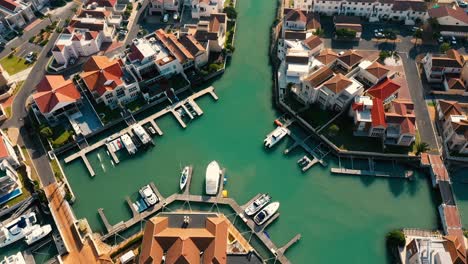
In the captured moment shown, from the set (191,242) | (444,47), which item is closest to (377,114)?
(444,47)

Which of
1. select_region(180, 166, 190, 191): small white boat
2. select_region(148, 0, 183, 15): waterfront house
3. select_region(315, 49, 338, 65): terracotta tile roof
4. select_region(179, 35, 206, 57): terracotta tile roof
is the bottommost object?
select_region(180, 166, 190, 191): small white boat

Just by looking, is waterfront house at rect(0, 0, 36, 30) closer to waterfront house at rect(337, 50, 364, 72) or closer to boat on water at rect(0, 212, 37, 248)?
boat on water at rect(0, 212, 37, 248)

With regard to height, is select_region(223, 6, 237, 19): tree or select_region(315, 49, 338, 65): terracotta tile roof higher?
select_region(223, 6, 237, 19): tree

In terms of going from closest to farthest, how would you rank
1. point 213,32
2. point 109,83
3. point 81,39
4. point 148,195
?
1. point 148,195
2. point 109,83
3. point 81,39
4. point 213,32

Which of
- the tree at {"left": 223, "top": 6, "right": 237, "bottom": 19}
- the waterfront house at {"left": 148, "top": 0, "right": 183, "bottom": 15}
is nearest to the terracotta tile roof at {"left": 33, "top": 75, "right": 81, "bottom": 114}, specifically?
the waterfront house at {"left": 148, "top": 0, "right": 183, "bottom": 15}

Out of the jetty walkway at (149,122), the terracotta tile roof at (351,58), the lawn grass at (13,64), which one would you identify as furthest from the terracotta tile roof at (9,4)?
the terracotta tile roof at (351,58)

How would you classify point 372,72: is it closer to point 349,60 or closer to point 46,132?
point 349,60

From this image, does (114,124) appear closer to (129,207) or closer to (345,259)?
(129,207)

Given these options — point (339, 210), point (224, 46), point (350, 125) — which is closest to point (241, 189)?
point (339, 210)
